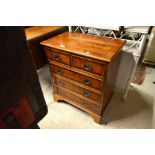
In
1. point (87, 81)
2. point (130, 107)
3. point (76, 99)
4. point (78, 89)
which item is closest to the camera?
point (87, 81)

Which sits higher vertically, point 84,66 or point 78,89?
point 84,66

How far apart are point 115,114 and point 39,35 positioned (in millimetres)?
1284

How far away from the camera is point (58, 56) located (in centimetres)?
121

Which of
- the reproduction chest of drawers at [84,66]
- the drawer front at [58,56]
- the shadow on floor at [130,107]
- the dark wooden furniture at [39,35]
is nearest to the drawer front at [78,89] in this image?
the reproduction chest of drawers at [84,66]

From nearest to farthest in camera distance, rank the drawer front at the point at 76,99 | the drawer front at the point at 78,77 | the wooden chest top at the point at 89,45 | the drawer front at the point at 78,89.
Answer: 1. the wooden chest top at the point at 89,45
2. the drawer front at the point at 78,77
3. the drawer front at the point at 78,89
4. the drawer front at the point at 76,99

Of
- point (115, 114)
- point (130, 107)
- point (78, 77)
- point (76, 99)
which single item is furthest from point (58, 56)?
point (130, 107)

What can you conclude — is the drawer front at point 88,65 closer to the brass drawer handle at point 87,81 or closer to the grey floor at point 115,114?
the brass drawer handle at point 87,81

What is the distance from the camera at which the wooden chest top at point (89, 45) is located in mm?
998

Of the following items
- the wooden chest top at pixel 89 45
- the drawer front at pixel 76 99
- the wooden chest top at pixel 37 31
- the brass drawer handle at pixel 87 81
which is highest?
the wooden chest top at pixel 37 31

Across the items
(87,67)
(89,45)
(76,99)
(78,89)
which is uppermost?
(89,45)

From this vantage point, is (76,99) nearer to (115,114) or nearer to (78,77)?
(78,77)

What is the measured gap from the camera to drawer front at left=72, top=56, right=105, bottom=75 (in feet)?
3.35

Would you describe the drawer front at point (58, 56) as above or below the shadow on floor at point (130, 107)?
above

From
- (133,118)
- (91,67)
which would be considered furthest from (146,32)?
(133,118)
